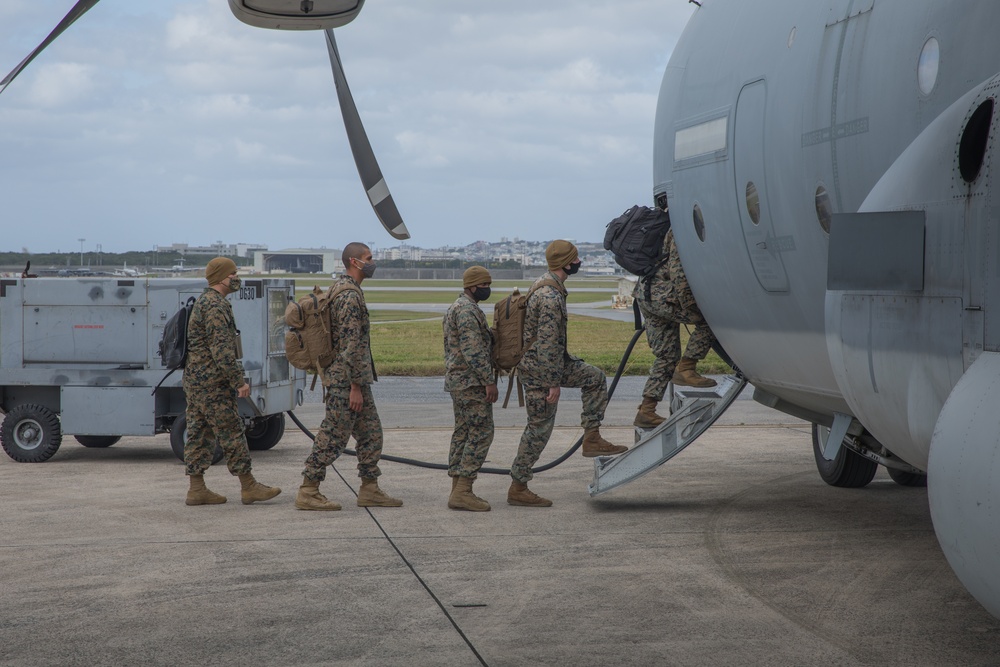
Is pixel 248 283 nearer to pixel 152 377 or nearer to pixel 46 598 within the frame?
pixel 152 377

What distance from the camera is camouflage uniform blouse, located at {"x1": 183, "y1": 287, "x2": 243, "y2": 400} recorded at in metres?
9.02

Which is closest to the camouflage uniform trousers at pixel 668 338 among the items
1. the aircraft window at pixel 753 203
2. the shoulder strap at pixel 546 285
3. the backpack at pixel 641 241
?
the backpack at pixel 641 241

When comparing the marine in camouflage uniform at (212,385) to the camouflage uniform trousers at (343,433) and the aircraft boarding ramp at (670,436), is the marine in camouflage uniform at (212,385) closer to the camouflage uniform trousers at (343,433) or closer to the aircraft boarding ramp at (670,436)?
the camouflage uniform trousers at (343,433)

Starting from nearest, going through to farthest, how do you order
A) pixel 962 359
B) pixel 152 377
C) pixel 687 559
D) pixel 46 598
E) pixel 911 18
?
pixel 962 359, pixel 911 18, pixel 46 598, pixel 687 559, pixel 152 377

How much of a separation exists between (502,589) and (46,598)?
2726 mm

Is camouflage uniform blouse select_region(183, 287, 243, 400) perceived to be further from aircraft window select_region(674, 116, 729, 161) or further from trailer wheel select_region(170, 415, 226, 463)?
aircraft window select_region(674, 116, 729, 161)

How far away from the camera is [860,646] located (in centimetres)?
554

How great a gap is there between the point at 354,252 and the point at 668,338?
2793 mm

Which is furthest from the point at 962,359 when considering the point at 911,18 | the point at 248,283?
the point at 248,283

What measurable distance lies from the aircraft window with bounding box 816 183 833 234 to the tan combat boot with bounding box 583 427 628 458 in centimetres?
366

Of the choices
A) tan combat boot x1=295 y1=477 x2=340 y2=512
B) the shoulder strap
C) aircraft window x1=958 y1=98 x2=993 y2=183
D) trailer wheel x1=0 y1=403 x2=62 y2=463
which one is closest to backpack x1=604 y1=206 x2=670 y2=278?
the shoulder strap

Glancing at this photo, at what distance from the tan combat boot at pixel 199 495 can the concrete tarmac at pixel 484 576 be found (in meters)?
0.08

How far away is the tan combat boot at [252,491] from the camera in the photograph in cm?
927

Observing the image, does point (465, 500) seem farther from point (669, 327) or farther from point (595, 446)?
point (669, 327)
